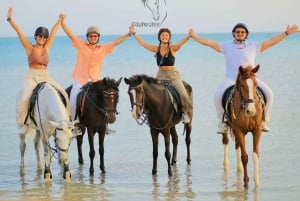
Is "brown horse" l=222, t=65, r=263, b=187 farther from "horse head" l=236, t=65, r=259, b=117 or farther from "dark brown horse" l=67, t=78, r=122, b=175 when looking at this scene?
"dark brown horse" l=67, t=78, r=122, b=175

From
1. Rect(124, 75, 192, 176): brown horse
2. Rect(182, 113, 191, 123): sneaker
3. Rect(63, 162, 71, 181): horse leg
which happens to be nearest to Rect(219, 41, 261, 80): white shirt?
Rect(124, 75, 192, 176): brown horse

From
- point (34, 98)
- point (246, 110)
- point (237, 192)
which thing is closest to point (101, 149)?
point (34, 98)

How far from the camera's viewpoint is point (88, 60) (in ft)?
45.7

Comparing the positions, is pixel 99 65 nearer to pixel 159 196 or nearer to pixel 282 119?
pixel 159 196

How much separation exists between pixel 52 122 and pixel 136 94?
1481 millimetres

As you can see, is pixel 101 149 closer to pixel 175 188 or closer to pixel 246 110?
pixel 175 188

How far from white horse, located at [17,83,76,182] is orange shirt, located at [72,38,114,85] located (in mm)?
1141

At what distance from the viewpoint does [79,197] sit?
11680 mm

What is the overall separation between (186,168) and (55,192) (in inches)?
110

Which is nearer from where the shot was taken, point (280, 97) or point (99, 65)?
point (99, 65)

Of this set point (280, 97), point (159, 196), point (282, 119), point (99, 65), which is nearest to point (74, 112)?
point (99, 65)

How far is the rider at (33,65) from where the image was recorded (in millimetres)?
13164

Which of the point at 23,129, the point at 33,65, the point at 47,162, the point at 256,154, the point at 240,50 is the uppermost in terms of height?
the point at 240,50

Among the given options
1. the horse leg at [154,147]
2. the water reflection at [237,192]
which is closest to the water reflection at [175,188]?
the horse leg at [154,147]
